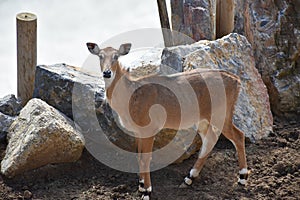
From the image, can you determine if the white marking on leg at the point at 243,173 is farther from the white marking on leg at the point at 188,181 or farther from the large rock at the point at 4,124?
the large rock at the point at 4,124

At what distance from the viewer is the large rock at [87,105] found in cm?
747

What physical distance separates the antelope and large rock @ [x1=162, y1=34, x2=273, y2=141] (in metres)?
0.62

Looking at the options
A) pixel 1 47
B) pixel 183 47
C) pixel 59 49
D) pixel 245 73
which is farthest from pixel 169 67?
pixel 1 47

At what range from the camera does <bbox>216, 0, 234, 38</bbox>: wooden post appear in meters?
9.20

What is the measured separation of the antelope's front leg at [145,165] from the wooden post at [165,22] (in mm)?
2478

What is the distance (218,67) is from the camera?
802 centimetres

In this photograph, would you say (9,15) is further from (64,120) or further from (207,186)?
(207,186)

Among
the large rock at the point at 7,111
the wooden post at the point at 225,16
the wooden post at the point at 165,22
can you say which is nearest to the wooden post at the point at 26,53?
the large rock at the point at 7,111

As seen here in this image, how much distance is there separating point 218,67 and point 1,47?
151 inches

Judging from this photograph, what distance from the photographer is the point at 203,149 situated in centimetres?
731

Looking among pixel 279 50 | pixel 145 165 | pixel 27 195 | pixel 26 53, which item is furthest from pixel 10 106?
pixel 279 50

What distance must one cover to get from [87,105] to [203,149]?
50.2 inches

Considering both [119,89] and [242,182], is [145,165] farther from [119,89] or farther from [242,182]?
[242,182]

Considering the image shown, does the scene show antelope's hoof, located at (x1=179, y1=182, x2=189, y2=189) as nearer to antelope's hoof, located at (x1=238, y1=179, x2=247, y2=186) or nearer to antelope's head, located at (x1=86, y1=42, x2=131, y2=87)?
antelope's hoof, located at (x1=238, y1=179, x2=247, y2=186)
